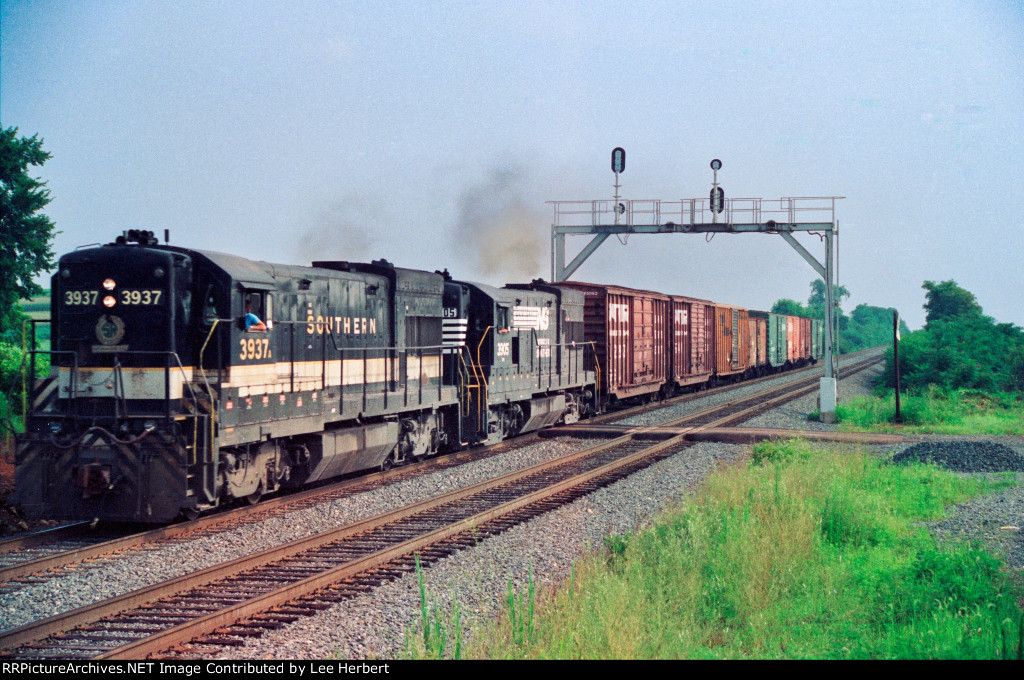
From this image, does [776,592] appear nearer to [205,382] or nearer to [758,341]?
[205,382]

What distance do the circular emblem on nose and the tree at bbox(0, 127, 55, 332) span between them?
20.0 metres

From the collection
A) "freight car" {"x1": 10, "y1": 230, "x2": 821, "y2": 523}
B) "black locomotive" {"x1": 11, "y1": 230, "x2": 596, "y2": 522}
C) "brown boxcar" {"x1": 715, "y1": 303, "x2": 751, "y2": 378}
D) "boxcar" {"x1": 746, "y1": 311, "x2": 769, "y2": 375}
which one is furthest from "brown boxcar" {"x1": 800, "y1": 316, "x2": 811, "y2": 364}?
"black locomotive" {"x1": 11, "y1": 230, "x2": 596, "y2": 522}

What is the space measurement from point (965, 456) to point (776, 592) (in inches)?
452

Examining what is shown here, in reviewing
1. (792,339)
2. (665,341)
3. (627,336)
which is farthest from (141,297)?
(792,339)

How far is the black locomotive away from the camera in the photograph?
10234 millimetres

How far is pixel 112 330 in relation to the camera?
35.7 feet

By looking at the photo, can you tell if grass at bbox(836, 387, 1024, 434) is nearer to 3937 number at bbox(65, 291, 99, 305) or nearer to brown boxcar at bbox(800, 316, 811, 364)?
3937 number at bbox(65, 291, 99, 305)

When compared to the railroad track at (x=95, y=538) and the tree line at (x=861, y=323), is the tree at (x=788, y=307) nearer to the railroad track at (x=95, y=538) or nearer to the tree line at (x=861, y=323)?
the tree line at (x=861, y=323)

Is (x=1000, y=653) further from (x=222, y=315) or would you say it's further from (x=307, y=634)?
(x=222, y=315)

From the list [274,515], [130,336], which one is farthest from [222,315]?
[274,515]

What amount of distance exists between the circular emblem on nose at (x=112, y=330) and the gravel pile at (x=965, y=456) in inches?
545

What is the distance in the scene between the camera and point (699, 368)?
35500mm

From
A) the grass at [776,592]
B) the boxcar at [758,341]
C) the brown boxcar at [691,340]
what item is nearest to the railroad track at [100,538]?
the grass at [776,592]
